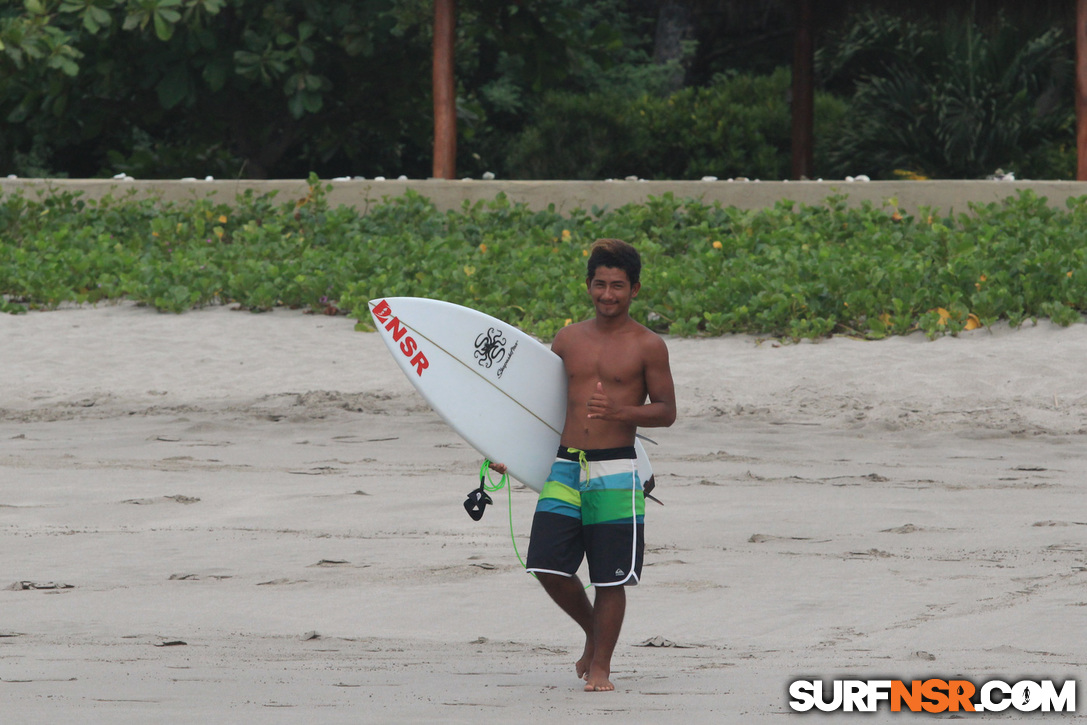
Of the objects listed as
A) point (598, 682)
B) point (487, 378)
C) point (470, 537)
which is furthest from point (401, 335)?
point (598, 682)

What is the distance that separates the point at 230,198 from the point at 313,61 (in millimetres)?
2217

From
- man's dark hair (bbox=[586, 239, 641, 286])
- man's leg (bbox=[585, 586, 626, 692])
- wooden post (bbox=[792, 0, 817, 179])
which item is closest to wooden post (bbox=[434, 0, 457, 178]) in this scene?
wooden post (bbox=[792, 0, 817, 179])

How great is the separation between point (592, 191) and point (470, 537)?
306 inches

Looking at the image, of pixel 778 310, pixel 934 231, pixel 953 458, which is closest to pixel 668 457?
pixel 953 458

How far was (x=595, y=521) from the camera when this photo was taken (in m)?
3.82

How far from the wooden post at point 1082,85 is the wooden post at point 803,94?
3.92 metres

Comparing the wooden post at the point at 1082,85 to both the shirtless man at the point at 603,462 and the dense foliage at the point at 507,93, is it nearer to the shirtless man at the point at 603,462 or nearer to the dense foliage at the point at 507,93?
the dense foliage at the point at 507,93

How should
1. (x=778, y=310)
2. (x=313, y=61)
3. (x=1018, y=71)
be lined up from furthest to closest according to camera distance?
(x=1018, y=71), (x=313, y=61), (x=778, y=310)

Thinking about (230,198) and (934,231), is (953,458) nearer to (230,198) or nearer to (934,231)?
(934,231)

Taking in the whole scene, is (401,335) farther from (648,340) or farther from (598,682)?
(598,682)

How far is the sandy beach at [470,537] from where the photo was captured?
144 inches

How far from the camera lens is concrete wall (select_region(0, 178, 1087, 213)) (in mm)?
12102

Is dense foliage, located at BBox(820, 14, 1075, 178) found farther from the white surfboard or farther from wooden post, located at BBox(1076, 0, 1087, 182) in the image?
the white surfboard

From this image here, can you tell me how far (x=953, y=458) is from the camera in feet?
23.4
